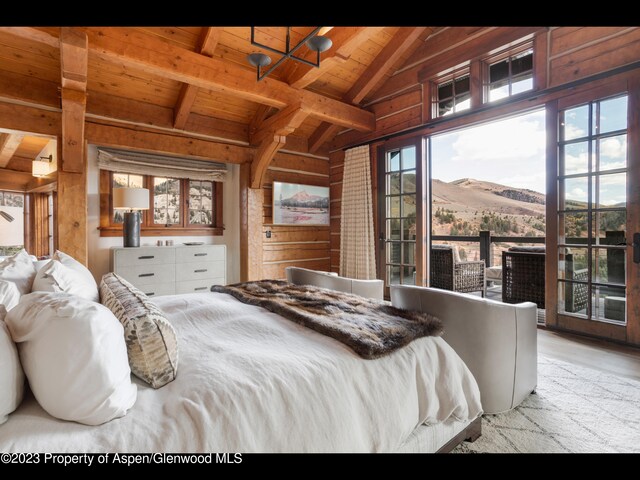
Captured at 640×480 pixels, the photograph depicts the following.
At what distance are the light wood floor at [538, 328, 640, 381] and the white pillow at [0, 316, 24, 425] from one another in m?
3.30

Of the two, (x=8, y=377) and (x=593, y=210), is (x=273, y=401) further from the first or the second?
(x=593, y=210)

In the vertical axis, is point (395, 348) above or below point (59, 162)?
Result: below

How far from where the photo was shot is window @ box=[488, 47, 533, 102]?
363 centimetres

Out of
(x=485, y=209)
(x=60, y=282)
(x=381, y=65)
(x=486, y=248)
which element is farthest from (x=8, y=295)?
(x=485, y=209)

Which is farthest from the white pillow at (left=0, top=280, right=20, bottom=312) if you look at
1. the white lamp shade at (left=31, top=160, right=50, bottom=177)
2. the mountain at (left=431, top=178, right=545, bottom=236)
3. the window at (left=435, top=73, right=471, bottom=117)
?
the mountain at (left=431, top=178, right=545, bottom=236)

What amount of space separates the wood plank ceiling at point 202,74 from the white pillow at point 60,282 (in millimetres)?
2006

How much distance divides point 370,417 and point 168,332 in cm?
77

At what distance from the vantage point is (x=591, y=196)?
3.16m

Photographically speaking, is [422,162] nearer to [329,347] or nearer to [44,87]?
[329,347]

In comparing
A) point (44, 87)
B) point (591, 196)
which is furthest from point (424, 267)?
point (44, 87)

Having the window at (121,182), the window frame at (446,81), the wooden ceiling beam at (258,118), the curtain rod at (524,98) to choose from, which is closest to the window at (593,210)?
the curtain rod at (524,98)

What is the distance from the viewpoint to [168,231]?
15.6ft

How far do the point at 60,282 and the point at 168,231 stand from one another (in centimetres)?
332

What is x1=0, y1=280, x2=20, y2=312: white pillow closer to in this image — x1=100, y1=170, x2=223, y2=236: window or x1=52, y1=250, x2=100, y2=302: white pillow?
x1=52, y1=250, x2=100, y2=302: white pillow
